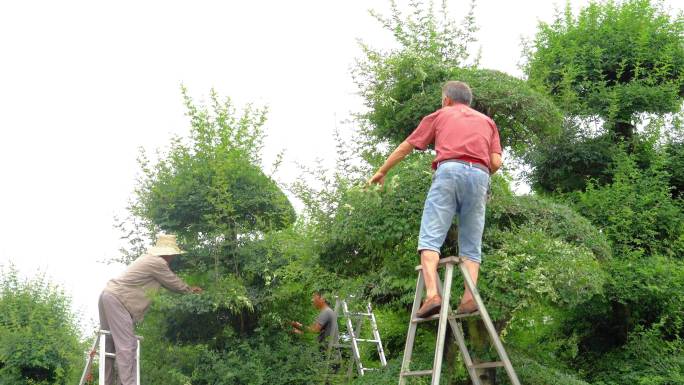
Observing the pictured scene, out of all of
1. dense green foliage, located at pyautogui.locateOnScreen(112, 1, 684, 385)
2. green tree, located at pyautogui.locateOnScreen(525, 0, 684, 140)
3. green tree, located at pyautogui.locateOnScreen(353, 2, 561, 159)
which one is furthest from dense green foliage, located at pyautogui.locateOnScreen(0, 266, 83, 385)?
green tree, located at pyautogui.locateOnScreen(525, 0, 684, 140)

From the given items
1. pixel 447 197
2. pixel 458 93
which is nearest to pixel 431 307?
pixel 447 197

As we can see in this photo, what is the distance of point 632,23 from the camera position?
38.3 feet

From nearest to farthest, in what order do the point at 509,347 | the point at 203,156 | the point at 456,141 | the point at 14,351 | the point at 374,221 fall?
the point at 456,141 < the point at 374,221 < the point at 509,347 < the point at 203,156 < the point at 14,351

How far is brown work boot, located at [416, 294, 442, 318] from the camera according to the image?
17.6ft

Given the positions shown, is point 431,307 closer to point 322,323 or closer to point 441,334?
point 441,334

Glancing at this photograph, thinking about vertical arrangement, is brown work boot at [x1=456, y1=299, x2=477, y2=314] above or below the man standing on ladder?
below

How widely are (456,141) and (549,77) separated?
6.74 meters

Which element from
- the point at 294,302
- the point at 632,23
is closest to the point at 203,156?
the point at 294,302

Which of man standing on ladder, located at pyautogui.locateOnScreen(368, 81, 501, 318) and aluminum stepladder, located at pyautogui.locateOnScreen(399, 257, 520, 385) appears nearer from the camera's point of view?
aluminum stepladder, located at pyautogui.locateOnScreen(399, 257, 520, 385)

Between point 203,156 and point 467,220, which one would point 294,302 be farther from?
point 467,220

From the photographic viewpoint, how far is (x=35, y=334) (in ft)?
45.4

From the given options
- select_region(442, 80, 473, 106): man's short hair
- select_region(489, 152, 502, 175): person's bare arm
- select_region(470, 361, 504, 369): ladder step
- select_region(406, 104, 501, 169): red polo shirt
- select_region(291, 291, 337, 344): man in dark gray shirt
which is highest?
select_region(442, 80, 473, 106): man's short hair

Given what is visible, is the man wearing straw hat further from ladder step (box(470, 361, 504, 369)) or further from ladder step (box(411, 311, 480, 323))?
ladder step (box(470, 361, 504, 369))

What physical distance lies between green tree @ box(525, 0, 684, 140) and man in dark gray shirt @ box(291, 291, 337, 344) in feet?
13.7
